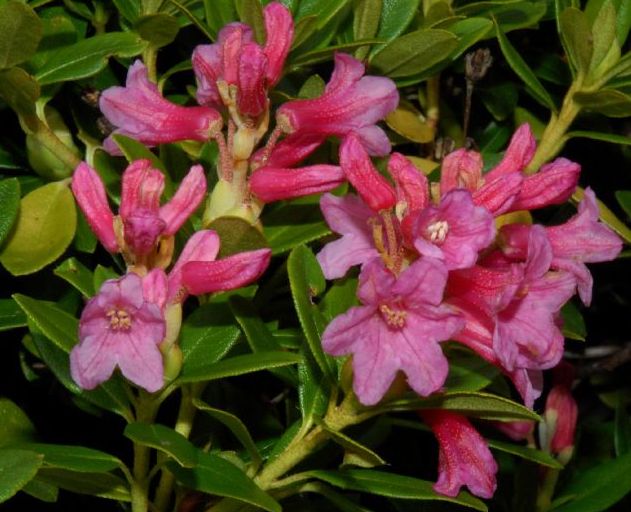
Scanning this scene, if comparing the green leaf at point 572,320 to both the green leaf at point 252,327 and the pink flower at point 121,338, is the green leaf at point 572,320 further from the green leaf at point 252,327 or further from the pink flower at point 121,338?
the pink flower at point 121,338

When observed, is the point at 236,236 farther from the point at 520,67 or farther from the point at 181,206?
the point at 520,67

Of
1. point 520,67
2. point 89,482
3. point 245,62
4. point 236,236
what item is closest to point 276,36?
point 245,62

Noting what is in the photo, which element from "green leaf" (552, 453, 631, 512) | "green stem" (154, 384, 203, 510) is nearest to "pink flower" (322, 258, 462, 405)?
"green stem" (154, 384, 203, 510)

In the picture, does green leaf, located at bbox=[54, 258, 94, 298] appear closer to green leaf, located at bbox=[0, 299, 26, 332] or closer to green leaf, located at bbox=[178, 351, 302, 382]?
green leaf, located at bbox=[0, 299, 26, 332]

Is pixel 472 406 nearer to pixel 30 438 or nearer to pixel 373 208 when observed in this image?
pixel 373 208

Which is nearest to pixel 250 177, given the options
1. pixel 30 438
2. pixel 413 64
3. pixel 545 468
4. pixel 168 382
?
pixel 168 382

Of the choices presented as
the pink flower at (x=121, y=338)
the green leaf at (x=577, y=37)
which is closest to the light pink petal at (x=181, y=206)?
the pink flower at (x=121, y=338)

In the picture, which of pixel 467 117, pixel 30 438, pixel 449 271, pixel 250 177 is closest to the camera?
pixel 449 271
